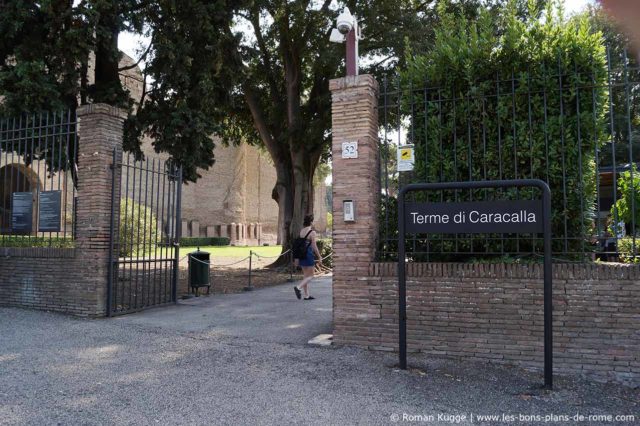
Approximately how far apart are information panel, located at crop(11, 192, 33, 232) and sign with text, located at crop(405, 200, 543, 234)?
740 cm

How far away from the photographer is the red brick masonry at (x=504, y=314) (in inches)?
195

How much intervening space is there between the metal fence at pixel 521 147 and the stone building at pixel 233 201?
41.6 m

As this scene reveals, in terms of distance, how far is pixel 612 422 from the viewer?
3896 millimetres

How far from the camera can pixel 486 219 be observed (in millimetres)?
4836

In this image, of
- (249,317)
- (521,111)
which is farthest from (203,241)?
(521,111)

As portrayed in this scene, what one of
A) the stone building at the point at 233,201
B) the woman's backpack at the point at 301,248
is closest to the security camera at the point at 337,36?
the woman's backpack at the point at 301,248

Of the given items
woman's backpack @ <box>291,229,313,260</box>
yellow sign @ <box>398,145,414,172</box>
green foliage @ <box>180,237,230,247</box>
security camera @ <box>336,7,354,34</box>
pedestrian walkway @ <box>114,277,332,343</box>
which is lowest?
pedestrian walkway @ <box>114,277,332,343</box>

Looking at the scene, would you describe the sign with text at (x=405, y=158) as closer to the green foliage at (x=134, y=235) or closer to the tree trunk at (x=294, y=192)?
the green foliage at (x=134, y=235)

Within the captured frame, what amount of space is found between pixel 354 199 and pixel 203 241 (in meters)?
40.8

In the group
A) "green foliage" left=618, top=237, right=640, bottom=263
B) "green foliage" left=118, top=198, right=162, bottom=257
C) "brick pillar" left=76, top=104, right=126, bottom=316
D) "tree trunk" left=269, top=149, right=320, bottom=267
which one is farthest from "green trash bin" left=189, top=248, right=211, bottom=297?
"green foliage" left=618, top=237, right=640, bottom=263

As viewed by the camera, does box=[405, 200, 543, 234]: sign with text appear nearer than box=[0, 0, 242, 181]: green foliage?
Yes

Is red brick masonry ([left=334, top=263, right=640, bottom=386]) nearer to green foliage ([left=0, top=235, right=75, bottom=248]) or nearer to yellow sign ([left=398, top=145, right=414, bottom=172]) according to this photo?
yellow sign ([left=398, top=145, right=414, bottom=172])

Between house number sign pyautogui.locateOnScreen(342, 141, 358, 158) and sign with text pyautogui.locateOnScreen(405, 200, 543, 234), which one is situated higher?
house number sign pyautogui.locateOnScreen(342, 141, 358, 158)

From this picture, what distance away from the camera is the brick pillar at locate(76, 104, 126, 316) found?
8.16 metres
